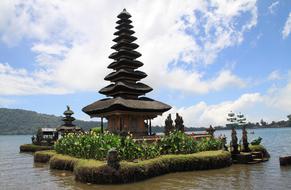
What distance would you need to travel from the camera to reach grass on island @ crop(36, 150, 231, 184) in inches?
717

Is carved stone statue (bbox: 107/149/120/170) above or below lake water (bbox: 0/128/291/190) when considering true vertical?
above

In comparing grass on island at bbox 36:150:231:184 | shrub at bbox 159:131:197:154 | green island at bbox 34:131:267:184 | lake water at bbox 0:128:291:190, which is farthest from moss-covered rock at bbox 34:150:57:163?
shrub at bbox 159:131:197:154

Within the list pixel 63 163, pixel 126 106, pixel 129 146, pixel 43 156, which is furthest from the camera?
pixel 43 156

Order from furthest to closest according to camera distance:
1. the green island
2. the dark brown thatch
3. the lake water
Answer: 1. the dark brown thatch
2. the green island
3. the lake water

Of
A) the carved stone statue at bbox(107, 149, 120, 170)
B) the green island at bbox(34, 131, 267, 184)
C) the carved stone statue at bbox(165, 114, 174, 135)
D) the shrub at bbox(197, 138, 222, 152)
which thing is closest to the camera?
the carved stone statue at bbox(107, 149, 120, 170)

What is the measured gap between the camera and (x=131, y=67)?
119ft

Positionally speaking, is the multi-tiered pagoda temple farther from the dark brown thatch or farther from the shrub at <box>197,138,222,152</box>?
the shrub at <box>197,138,222,152</box>

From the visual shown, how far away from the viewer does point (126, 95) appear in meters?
33.6

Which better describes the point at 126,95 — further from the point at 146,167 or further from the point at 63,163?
the point at 146,167

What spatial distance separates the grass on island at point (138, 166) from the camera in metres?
18.2

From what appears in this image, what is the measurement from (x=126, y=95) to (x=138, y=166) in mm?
15243

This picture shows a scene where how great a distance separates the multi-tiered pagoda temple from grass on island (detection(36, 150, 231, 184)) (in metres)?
7.79

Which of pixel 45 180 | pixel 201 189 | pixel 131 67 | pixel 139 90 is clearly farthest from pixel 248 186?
pixel 131 67

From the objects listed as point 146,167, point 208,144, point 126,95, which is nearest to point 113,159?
point 146,167
